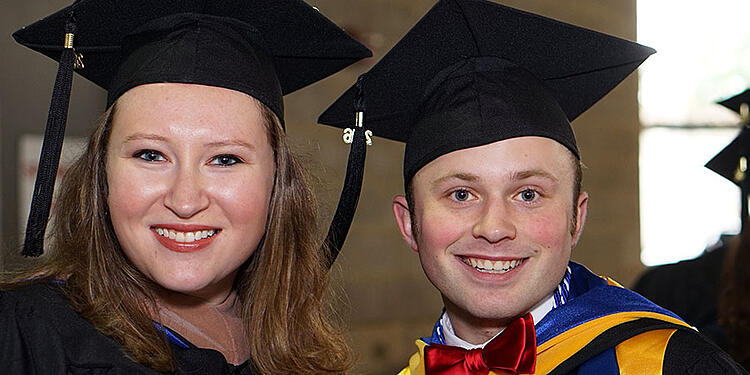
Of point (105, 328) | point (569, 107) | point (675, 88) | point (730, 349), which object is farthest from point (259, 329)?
point (675, 88)

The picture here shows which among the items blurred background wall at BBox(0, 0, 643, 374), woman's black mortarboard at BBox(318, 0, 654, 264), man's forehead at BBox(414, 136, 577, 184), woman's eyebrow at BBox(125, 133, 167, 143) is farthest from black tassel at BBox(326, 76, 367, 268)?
blurred background wall at BBox(0, 0, 643, 374)

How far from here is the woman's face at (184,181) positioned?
79.0 inches

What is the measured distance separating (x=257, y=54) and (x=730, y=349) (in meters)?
2.51

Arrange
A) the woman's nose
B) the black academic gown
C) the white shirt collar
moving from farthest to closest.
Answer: the white shirt collar, the woman's nose, the black academic gown

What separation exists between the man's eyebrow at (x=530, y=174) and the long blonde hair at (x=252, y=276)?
1.68 feet

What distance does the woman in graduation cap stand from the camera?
2004 mm

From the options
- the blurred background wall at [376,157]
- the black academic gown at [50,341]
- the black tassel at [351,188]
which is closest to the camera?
the black academic gown at [50,341]

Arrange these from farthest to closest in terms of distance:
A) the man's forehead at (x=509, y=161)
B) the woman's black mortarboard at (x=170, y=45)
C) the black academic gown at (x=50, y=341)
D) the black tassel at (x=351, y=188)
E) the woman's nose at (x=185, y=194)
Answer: the black tassel at (x=351, y=188) < the man's forehead at (x=509, y=161) < the woman's black mortarboard at (x=170, y=45) < the woman's nose at (x=185, y=194) < the black academic gown at (x=50, y=341)

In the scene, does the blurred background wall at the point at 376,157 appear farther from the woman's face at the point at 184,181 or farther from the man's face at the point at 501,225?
the woman's face at the point at 184,181

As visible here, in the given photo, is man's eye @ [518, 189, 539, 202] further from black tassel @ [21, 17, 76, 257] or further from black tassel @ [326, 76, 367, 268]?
black tassel @ [21, 17, 76, 257]

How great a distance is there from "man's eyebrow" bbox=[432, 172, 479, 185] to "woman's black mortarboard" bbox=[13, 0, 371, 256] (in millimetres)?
374

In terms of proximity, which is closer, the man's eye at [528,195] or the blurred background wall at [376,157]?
the man's eye at [528,195]

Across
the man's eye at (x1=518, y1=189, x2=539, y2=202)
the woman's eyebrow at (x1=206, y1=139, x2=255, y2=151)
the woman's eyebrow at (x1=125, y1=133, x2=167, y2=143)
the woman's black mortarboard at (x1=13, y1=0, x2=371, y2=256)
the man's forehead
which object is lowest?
the man's eye at (x1=518, y1=189, x2=539, y2=202)

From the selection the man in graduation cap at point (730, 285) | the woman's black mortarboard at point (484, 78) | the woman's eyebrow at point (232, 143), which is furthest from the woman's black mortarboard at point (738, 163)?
the woman's eyebrow at point (232, 143)
